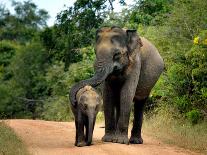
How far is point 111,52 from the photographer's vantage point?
1223 cm

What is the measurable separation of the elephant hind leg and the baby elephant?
1983 millimetres

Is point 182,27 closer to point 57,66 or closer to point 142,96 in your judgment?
point 142,96

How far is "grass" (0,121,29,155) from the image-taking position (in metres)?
10.2

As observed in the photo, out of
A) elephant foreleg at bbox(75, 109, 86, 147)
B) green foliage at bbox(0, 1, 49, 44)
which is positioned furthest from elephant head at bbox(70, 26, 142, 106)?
green foliage at bbox(0, 1, 49, 44)

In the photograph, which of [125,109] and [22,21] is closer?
[125,109]

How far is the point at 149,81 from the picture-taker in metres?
13.9

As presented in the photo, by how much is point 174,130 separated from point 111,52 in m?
5.04

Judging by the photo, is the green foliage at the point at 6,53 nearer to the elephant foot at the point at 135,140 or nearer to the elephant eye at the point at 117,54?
the elephant foot at the point at 135,140

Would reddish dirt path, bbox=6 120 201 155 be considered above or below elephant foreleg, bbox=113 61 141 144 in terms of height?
below

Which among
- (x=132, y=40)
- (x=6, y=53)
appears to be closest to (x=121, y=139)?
(x=132, y=40)

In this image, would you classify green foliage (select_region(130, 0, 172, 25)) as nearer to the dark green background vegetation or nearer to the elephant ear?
the dark green background vegetation

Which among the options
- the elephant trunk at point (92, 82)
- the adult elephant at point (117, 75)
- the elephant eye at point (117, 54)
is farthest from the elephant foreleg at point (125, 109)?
the elephant trunk at point (92, 82)

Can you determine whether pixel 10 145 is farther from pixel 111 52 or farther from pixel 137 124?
pixel 137 124

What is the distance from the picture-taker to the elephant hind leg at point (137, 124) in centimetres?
1353
